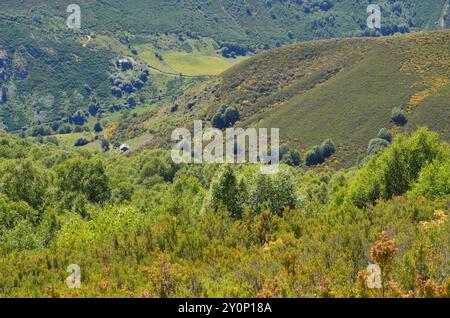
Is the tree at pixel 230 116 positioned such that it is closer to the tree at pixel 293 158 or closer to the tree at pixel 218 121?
the tree at pixel 218 121

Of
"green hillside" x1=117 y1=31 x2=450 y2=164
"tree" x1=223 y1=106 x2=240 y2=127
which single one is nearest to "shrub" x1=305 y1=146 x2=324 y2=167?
"green hillside" x1=117 y1=31 x2=450 y2=164

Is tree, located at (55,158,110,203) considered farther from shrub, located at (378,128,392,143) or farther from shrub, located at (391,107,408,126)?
shrub, located at (391,107,408,126)

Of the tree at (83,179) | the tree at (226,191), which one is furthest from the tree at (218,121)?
the tree at (226,191)

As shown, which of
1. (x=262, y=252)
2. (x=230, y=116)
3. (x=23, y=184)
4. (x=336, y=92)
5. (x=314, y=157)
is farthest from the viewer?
(x=230, y=116)

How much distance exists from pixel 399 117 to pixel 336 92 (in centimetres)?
2579

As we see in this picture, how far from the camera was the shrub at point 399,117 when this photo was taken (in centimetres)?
12076

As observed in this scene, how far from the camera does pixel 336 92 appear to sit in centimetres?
14350

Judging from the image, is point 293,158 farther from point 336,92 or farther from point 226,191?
point 226,191

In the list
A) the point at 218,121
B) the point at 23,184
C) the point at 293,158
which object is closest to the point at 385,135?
the point at 293,158

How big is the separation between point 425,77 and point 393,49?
78.3ft

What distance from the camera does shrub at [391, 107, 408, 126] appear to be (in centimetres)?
12076

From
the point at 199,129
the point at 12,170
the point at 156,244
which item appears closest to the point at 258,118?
the point at 199,129

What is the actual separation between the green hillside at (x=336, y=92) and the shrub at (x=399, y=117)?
1.26 m
